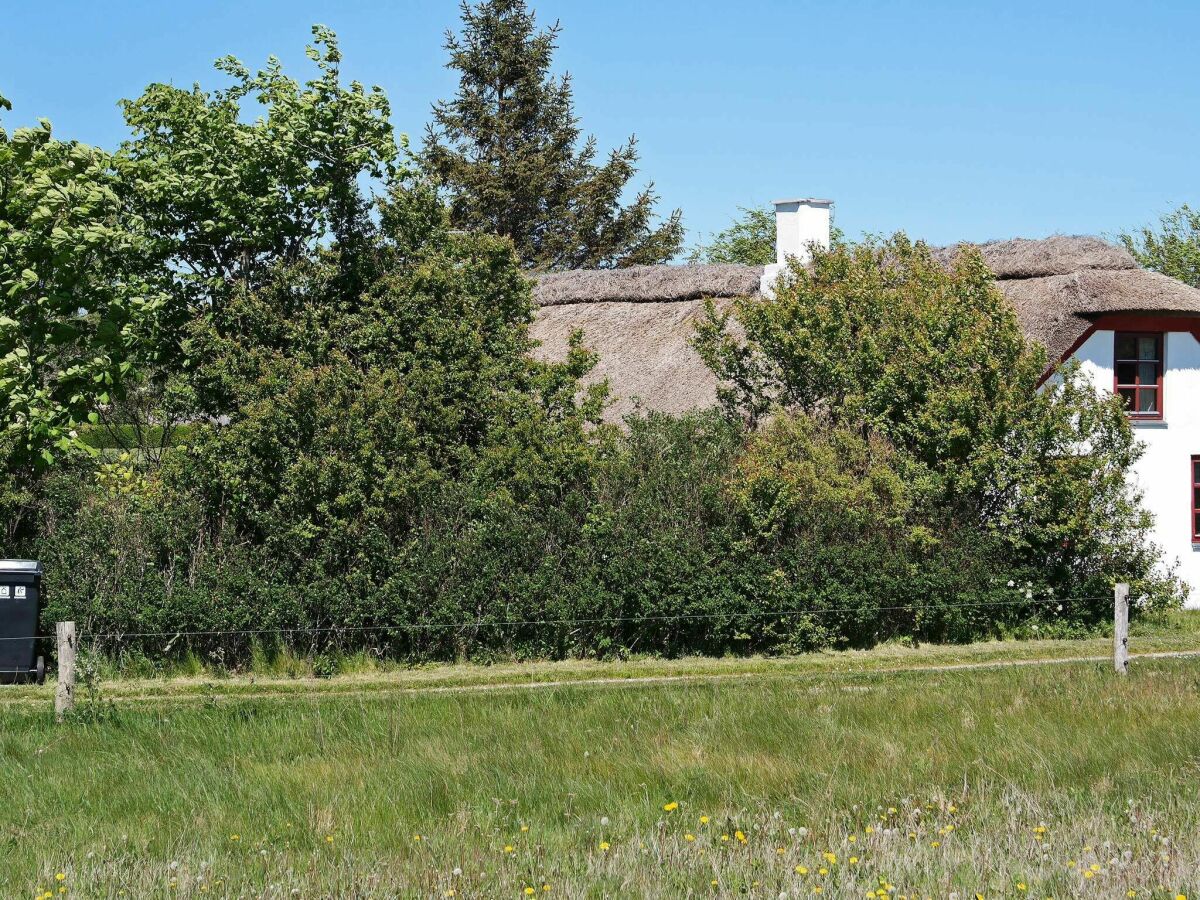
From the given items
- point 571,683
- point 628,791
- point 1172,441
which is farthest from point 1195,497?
point 628,791

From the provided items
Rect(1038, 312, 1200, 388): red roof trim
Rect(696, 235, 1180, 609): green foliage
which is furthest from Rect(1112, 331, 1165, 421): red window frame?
Rect(696, 235, 1180, 609): green foliage

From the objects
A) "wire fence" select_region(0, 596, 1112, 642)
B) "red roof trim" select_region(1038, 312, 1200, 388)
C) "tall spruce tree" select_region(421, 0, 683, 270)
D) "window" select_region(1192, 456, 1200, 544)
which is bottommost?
"wire fence" select_region(0, 596, 1112, 642)

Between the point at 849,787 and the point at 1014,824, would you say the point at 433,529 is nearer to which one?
the point at 849,787

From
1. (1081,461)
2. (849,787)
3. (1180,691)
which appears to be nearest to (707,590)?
(1081,461)

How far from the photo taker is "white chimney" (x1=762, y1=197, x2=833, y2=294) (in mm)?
27819

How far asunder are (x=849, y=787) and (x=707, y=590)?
30.4 feet

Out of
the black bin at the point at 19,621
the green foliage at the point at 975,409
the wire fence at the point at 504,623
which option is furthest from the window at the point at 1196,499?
the black bin at the point at 19,621

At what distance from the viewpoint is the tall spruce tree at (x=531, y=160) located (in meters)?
47.2

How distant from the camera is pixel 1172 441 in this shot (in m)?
24.4

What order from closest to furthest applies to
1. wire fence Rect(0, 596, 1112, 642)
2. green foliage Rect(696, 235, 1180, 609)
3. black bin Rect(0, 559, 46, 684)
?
black bin Rect(0, 559, 46, 684), wire fence Rect(0, 596, 1112, 642), green foliage Rect(696, 235, 1180, 609)

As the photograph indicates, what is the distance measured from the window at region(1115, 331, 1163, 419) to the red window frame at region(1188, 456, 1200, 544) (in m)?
1.02

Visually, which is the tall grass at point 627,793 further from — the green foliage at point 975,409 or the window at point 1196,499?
the window at point 1196,499

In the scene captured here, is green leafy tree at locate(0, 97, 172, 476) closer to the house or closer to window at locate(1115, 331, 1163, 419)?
the house

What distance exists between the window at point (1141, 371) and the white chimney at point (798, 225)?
6050mm
